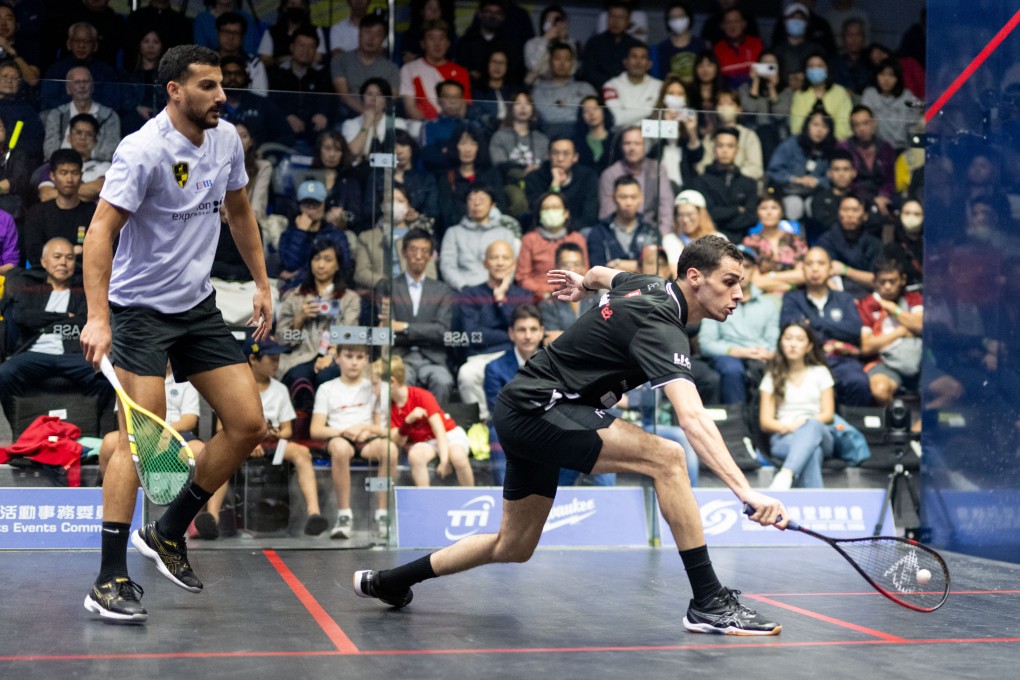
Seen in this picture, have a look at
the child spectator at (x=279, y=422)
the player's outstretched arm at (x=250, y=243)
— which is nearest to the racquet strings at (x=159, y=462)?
the player's outstretched arm at (x=250, y=243)

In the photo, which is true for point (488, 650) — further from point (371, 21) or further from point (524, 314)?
point (371, 21)

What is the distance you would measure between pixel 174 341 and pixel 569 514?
9.45 ft

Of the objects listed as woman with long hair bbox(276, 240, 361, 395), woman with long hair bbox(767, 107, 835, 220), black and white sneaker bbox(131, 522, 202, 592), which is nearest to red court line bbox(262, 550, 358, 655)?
black and white sneaker bbox(131, 522, 202, 592)

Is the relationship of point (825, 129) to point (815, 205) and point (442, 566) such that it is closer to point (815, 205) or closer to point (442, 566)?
point (815, 205)

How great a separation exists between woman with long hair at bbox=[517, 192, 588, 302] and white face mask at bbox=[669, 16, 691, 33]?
351 cm

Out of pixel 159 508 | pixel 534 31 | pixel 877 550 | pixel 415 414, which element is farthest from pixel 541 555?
pixel 534 31

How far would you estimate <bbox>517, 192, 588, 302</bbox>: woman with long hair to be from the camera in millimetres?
6652

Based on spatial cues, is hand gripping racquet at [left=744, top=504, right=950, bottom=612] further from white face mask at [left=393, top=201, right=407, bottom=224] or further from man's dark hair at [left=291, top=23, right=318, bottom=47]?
man's dark hair at [left=291, top=23, right=318, bottom=47]

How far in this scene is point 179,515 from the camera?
4230 millimetres

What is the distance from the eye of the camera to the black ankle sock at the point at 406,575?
4.07m

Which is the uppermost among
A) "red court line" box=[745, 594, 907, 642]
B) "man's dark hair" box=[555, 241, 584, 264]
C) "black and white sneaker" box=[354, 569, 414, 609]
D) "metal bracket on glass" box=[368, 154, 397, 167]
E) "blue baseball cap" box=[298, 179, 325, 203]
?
"metal bracket on glass" box=[368, 154, 397, 167]

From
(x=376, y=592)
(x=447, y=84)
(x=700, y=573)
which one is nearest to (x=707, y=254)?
(x=700, y=573)

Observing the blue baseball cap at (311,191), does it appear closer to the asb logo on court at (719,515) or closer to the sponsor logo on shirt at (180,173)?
the sponsor logo on shirt at (180,173)

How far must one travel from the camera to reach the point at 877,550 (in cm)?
400
